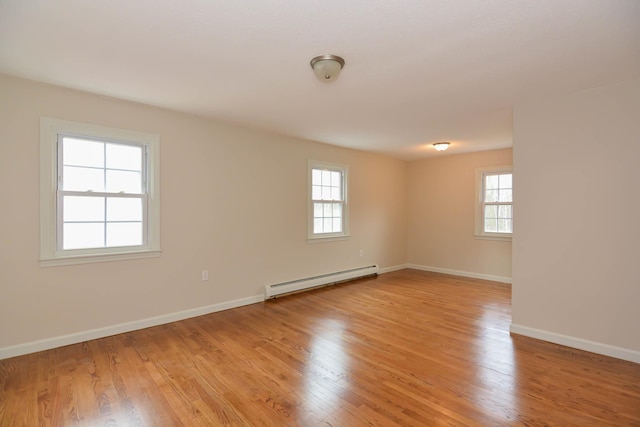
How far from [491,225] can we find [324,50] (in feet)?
16.5

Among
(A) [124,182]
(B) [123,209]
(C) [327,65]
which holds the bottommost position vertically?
(B) [123,209]

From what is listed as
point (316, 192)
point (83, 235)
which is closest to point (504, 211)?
point (316, 192)

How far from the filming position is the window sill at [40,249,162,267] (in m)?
2.91

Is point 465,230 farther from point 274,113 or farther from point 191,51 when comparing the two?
point 191,51

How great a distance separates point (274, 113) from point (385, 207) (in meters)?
3.67

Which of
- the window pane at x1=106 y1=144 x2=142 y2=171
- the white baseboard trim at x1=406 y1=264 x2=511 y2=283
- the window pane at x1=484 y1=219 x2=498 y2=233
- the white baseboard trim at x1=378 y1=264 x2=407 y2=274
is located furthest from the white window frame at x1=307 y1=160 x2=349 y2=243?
the window pane at x1=484 y1=219 x2=498 y2=233

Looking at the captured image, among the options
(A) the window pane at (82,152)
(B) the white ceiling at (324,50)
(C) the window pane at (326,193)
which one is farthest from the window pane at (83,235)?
(C) the window pane at (326,193)

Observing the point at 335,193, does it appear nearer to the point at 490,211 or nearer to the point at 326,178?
the point at 326,178

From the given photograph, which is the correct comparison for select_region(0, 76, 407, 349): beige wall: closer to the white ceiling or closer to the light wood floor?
the white ceiling

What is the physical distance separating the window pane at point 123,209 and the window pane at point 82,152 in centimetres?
40

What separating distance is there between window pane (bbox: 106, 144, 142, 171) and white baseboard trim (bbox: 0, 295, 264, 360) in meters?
1.70

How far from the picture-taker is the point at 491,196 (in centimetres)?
582

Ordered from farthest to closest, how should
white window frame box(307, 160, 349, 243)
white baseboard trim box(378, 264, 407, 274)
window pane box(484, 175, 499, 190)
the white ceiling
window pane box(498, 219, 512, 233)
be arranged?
white baseboard trim box(378, 264, 407, 274) → window pane box(484, 175, 499, 190) → window pane box(498, 219, 512, 233) → white window frame box(307, 160, 349, 243) → the white ceiling

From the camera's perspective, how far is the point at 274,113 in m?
3.67
